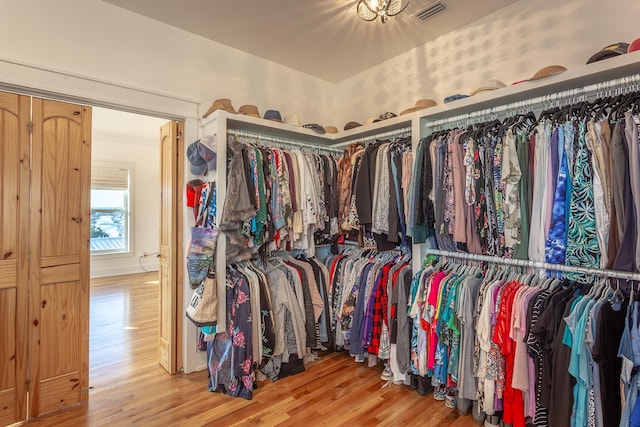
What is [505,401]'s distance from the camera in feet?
5.87

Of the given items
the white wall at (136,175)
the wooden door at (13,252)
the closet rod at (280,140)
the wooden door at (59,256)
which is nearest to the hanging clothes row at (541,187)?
the closet rod at (280,140)

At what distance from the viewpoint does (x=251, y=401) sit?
86.9 inches

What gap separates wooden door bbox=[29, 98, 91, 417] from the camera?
2.05 meters

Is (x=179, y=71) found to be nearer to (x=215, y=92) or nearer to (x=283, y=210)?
(x=215, y=92)

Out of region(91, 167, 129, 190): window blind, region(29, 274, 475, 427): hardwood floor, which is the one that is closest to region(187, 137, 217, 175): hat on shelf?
region(29, 274, 475, 427): hardwood floor

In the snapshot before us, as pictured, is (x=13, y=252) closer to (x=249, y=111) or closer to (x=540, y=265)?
(x=249, y=111)

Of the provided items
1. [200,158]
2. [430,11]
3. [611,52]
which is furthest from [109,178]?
[611,52]

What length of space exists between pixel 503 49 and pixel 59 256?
3402 mm

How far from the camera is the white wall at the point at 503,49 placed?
76.0 inches

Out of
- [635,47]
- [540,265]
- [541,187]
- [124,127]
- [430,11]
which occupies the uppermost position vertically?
[124,127]

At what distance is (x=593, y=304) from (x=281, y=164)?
2.10 meters

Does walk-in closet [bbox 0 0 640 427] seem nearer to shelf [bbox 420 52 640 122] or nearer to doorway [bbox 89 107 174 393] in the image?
shelf [bbox 420 52 640 122]

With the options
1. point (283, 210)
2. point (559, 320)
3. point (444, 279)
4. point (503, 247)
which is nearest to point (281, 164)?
point (283, 210)

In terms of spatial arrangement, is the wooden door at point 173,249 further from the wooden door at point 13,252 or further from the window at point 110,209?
the window at point 110,209
